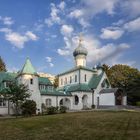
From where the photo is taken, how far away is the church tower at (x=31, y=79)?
4078 cm

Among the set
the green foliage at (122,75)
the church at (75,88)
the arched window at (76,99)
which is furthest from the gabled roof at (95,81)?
the green foliage at (122,75)

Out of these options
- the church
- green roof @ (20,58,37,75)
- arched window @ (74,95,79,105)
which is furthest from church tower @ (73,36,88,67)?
green roof @ (20,58,37,75)

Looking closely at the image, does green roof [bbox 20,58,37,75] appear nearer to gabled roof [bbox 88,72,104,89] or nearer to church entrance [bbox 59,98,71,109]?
church entrance [bbox 59,98,71,109]

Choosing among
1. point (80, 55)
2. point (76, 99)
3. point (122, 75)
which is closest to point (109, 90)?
point (76, 99)

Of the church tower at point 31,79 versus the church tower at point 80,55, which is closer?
the church tower at point 31,79

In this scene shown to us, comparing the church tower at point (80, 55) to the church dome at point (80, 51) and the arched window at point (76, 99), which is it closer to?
the church dome at point (80, 51)

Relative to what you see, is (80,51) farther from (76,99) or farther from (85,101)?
(85,101)

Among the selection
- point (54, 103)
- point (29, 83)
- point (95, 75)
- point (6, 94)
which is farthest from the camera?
point (95, 75)

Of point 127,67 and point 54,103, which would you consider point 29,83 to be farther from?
point 127,67

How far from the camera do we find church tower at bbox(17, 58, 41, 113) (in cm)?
4078

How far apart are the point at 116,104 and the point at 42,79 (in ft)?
47.2

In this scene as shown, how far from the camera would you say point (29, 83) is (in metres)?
40.9

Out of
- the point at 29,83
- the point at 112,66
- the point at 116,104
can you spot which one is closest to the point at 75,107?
the point at 116,104

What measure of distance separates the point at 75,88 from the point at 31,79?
37.1 ft
